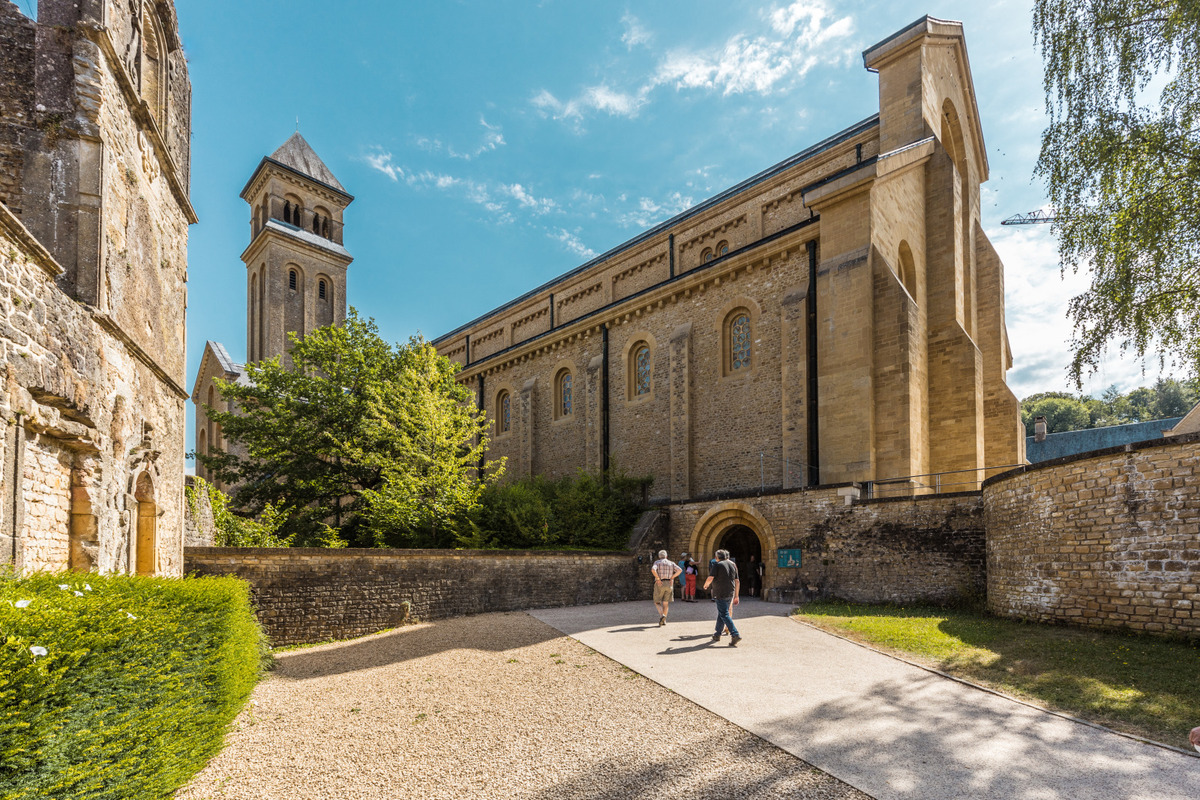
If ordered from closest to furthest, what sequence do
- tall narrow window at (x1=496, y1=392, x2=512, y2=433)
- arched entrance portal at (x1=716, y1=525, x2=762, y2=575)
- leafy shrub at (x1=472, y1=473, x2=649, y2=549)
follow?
leafy shrub at (x1=472, y1=473, x2=649, y2=549) < arched entrance portal at (x1=716, y1=525, x2=762, y2=575) < tall narrow window at (x1=496, y1=392, x2=512, y2=433)

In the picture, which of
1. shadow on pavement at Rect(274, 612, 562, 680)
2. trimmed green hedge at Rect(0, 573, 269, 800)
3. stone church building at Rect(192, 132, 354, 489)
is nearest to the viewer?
trimmed green hedge at Rect(0, 573, 269, 800)

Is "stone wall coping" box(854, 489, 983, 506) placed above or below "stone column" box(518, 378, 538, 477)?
below

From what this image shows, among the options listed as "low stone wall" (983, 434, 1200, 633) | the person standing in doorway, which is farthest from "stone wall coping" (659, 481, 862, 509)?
the person standing in doorway

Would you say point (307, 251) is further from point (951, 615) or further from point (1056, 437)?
point (1056, 437)

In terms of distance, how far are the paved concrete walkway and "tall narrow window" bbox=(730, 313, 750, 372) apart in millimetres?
10840

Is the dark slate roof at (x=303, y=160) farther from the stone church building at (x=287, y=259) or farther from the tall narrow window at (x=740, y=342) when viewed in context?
the tall narrow window at (x=740, y=342)

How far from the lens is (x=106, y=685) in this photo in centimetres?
350

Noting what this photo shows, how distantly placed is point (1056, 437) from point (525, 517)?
34.3 metres

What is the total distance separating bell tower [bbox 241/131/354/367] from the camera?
125 ft

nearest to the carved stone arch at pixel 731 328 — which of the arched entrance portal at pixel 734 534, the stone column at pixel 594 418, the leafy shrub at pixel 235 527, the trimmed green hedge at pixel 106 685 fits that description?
the arched entrance portal at pixel 734 534

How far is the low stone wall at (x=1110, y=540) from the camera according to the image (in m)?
8.37

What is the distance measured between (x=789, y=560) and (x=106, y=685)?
13357 mm

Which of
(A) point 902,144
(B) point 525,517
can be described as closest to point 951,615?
(B) point 525,517

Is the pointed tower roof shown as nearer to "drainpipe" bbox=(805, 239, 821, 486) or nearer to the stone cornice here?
the stone cornice
